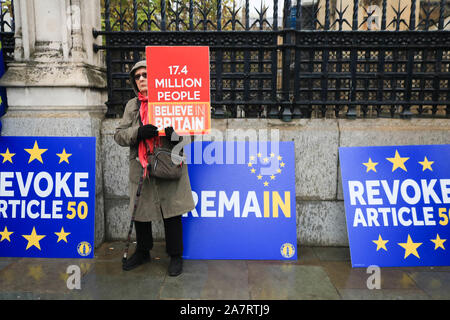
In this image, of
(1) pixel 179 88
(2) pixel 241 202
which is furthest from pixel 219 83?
(2) pixel 241 202

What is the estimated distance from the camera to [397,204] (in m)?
3.71

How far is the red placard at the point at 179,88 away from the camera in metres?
3.37

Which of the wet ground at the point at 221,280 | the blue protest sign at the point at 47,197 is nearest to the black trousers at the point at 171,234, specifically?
the wet ground at the point at 221,280

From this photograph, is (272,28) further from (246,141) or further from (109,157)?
(109,157)

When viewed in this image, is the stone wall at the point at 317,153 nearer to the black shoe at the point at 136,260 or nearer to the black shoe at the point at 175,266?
the black shoe at the point at 136,260

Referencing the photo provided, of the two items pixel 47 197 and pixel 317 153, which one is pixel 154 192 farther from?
pixel 317 153

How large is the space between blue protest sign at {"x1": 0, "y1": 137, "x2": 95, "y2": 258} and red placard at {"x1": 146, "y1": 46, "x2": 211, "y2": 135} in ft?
3.26

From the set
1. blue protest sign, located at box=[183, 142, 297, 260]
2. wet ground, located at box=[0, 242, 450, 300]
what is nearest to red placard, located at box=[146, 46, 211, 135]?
blue protest sign, located at box=[183, 142, 297, 260]

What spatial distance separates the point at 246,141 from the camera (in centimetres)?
399

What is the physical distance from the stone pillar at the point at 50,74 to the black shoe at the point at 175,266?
1.06 m
